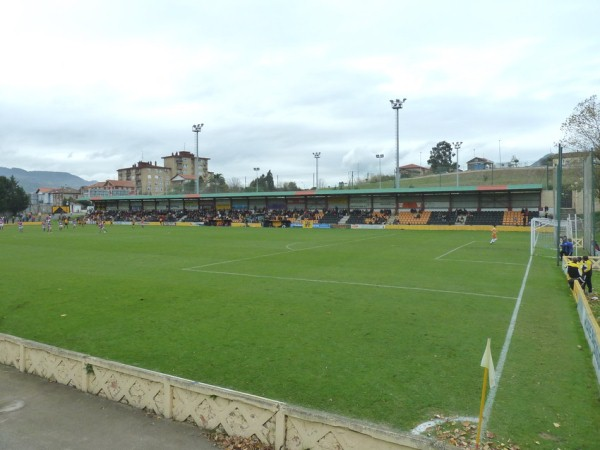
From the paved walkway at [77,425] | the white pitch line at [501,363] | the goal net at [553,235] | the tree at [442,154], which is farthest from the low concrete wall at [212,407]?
the tree at [442,154]

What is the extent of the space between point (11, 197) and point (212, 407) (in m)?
112

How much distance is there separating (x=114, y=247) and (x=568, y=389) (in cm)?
3017

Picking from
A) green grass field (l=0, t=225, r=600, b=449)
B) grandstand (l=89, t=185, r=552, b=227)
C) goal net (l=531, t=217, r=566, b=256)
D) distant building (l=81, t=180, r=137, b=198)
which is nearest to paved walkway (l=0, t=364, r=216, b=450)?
green grass field (l=0, t=225, r=600, b=449)

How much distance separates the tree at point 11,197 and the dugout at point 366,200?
87.7 feet

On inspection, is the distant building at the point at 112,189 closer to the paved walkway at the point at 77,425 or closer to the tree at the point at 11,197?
the tree at the point at 11,197

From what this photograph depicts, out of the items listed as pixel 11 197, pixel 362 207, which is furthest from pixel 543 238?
pixel 11 197

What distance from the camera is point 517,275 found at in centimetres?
1855

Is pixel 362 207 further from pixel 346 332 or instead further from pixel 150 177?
pixel 150 177

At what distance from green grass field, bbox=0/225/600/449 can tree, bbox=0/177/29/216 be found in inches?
3603

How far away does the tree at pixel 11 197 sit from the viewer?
95938 mm

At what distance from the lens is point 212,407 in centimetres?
570

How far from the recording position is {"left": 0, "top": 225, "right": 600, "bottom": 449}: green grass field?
21.4ft

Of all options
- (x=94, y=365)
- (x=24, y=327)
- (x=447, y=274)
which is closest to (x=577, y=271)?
(x=447, y=274)

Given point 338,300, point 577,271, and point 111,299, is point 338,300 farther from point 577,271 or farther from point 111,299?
point 577,271
